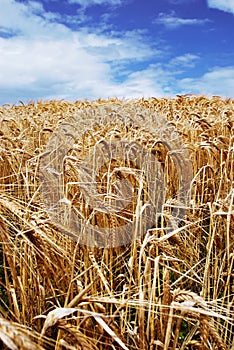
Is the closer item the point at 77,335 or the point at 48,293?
the point at 77,335

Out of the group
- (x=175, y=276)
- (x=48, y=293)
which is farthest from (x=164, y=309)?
(x=175, y=276)

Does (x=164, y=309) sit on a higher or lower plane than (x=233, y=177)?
lower

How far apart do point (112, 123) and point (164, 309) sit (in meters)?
4.42

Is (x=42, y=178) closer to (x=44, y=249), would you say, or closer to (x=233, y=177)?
(x=44, y=249)

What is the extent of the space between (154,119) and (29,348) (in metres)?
5.28

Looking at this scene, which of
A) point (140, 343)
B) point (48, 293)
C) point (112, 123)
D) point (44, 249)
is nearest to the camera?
point (140, 343)

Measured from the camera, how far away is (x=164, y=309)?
50.3 inches

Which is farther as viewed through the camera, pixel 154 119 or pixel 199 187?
pixel 154 119

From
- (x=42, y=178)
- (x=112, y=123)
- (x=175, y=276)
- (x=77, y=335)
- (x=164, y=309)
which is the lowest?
(x=175, y=276)

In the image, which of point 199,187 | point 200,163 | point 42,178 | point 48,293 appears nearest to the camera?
point 48,293

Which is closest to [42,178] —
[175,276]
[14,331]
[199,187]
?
[175,276]

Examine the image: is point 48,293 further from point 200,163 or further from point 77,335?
point 200,163

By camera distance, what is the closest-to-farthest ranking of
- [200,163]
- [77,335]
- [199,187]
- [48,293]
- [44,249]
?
[77,335], [44,249], [48,293], [199,187], [200,163]

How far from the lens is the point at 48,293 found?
71.9 inches
